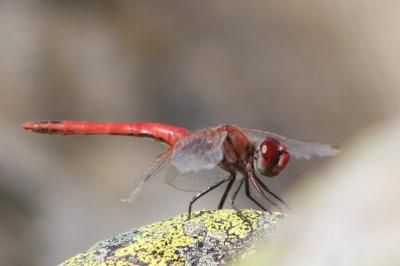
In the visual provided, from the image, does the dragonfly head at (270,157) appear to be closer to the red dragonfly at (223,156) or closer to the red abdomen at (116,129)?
the red dragonfly at (223,156)

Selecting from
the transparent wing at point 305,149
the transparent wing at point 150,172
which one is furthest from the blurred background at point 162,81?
the transparent wing at point 150,172

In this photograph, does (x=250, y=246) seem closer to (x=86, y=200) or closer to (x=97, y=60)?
(x=86, y=200)

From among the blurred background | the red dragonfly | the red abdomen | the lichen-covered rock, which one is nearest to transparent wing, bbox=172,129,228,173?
the red dragonfly

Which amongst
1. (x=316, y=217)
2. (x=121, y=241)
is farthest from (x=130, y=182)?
(x=316, y=217)

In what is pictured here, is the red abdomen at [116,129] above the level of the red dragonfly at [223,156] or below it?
above

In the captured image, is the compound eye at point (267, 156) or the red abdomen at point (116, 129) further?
the red abdomen at point (116, 129)

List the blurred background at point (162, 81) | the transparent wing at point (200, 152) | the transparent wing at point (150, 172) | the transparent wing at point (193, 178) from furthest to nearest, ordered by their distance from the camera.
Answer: the blurred background at point (162, 81) → the transparent wing at point (193, 178) → the transparent wing at point (150, 172) → the transparent wing at point (200, 152)

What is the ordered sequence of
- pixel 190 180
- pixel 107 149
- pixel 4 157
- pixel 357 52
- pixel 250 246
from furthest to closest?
pixel 357 52, pixel 107 149, pixel 4 157, pixel 190 180, pixel 250 246

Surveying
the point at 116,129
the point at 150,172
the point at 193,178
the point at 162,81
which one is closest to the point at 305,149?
the point at 193,178
